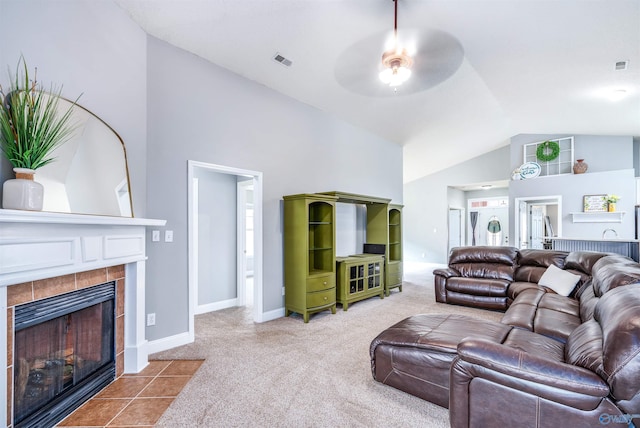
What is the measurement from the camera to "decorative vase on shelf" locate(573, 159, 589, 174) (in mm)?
6609

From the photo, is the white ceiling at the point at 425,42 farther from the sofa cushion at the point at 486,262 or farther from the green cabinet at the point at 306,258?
the sofa cushion at the point at 486,262

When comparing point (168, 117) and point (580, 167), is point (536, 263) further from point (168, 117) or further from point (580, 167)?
point (168, 117)

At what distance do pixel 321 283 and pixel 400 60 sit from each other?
9.05 ft

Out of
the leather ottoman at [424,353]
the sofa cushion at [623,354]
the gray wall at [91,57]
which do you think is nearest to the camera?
the sofa cushion at [623,354]

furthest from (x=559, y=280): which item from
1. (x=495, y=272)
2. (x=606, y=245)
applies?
(x=606, y=245)

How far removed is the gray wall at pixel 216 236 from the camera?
14.0ft

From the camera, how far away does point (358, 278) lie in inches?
181

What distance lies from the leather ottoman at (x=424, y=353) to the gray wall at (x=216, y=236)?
286cm

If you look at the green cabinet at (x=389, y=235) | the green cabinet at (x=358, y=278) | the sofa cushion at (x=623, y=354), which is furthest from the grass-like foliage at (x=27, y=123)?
the green cabinet at (x=389, y=235)

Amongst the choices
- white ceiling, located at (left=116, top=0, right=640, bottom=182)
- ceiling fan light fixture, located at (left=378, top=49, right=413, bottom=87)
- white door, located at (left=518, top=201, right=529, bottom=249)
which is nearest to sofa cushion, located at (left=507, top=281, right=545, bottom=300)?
white ceiling, located at (left=116, top=0, right=640, bottom=182)

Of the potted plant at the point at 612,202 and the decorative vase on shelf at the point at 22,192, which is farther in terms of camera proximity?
the potted plant at the point at 612,202

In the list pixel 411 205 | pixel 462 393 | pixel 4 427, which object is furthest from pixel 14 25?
pixel 411 205

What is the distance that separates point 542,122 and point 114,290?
315 inches

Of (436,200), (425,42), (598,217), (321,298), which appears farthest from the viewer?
(436,200)
